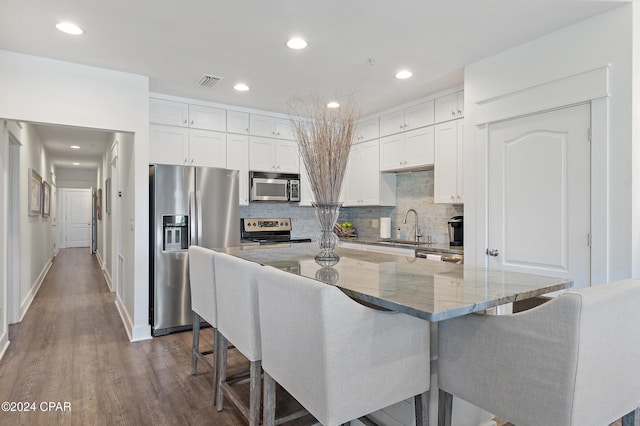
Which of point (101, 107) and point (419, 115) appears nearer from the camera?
point (101, 107)

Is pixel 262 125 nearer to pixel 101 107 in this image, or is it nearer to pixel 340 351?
pixel 101 107

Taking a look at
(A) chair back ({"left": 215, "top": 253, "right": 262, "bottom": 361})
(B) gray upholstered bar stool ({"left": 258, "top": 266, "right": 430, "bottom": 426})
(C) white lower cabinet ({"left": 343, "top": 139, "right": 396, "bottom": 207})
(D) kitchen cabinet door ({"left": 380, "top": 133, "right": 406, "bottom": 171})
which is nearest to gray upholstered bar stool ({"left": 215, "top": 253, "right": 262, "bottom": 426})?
(A) chair back ({"left": 215, "top": 253, "right": 262, "bottom": 361})

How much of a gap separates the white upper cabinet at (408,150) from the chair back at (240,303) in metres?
2.77

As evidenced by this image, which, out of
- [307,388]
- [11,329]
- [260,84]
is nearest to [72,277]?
[11,329]

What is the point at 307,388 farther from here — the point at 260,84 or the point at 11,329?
the point at 11,329

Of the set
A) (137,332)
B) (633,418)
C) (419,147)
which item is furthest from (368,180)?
(633,418)

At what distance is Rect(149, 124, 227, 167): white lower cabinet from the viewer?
13.3 feet

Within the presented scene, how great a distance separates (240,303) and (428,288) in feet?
2.98

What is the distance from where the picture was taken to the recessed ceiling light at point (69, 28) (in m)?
2.56

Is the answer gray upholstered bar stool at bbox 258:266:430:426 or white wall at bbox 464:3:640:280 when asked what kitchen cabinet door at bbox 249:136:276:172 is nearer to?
white wall at bbox 464:3:640:280

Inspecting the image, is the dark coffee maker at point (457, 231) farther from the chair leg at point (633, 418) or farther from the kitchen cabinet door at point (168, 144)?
the kitchen cabinet door at point (168, 144)

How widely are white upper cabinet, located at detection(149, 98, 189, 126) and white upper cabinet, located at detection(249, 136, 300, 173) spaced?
83cm

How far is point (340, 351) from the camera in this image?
122cm

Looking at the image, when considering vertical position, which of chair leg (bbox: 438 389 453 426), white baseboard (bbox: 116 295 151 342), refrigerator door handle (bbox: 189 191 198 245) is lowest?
white baseboard (bbox: 116 295 151 342)
